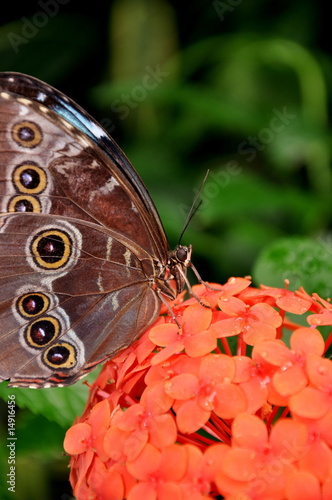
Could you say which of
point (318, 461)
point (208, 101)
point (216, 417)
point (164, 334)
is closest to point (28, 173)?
point (164, 334)

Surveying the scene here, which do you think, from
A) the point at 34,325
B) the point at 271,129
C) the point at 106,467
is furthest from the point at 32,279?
the point at 271,129

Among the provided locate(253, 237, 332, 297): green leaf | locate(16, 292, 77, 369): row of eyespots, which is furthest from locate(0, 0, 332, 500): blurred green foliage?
locate(16, 292, 77, 369): row of eyespots

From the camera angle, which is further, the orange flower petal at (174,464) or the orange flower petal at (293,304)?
the orange flower petal at (293,304)

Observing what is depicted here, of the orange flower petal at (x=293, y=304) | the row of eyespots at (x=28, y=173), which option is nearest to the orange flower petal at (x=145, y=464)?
the orange flower petal at (x=293, y=304)

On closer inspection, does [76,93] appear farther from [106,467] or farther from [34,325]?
[106,467]

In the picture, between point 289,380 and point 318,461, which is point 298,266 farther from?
point 318,461

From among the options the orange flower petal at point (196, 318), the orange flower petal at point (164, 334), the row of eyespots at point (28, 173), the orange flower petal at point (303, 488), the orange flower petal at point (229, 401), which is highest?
the row of eyespots at point (28, 173)

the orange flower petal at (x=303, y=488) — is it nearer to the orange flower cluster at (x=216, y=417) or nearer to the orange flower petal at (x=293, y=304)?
the orange flower cluster at (x=216, y=417)
